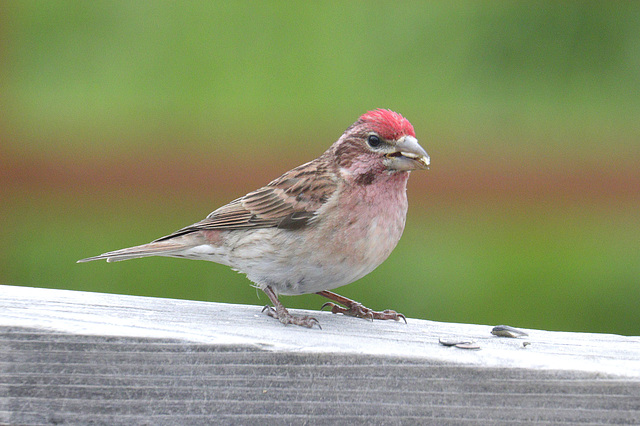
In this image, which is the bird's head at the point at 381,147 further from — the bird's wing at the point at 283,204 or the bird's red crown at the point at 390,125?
the bird's wing at the point at 283,204

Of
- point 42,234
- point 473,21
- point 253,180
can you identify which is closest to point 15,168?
point 42,234

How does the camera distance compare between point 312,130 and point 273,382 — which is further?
point 312,130

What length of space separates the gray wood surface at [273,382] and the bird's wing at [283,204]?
1.32 m

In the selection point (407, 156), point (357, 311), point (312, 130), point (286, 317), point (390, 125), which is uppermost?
point (390, 125)

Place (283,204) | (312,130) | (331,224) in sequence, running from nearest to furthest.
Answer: (331,224) → (283,204) → (312,130)

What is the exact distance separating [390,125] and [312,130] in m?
2.11

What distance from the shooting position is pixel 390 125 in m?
3.38

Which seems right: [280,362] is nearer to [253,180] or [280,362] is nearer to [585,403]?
[585,403]

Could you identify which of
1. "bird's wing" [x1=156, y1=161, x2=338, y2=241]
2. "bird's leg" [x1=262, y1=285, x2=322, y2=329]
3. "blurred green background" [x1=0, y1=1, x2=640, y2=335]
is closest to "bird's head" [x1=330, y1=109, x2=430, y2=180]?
"bird's wing" [x1=156, y1=161, x2=338, y2=241]

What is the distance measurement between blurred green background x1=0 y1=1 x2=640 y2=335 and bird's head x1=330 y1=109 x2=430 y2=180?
4.88ft

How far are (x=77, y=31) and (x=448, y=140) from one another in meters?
2.88

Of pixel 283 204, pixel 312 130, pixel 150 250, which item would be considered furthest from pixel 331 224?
pixel 312 130

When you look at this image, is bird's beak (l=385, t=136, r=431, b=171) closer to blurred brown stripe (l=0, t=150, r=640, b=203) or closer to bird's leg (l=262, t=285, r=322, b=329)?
bird's leg (l=262, t=285, r=322, b=329)

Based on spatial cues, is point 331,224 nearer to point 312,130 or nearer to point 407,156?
point 407,156
